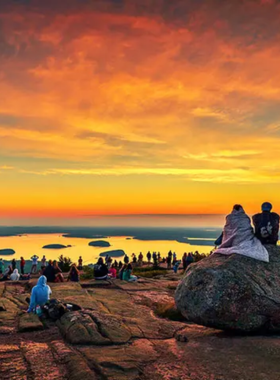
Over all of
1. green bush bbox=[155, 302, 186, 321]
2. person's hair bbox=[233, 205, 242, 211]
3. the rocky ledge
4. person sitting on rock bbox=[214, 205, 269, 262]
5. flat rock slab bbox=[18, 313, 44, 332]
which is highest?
person's hair bbox=[233, 205, 242, 211]

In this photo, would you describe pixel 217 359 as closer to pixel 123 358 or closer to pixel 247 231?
pixel 123 358

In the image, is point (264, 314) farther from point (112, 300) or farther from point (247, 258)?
point (112, 300)

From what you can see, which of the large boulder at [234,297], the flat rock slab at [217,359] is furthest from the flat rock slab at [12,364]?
the large boulder at [234,297]

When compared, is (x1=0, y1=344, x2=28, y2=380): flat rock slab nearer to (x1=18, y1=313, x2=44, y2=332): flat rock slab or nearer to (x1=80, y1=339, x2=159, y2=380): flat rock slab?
(x1=80, y1=339, x2=159, y2=380): flat rock slab

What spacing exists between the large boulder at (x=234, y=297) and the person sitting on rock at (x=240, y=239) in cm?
47

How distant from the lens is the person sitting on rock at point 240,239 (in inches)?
463

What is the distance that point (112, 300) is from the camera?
1678 centimetres

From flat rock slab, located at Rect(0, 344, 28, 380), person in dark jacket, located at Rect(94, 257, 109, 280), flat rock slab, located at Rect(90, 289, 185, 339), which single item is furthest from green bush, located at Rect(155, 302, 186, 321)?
person in dark jacket, located at Rect(94, 257, 109, 280)

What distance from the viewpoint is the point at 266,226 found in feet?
40.4

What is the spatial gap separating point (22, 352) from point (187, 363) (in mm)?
4266

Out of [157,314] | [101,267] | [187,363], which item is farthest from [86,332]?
[101,267]

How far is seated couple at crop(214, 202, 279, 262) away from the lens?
12055 millimetres

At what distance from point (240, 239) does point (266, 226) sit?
1084 millimetres

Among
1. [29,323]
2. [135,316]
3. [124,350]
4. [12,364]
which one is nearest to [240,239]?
[135,316]
